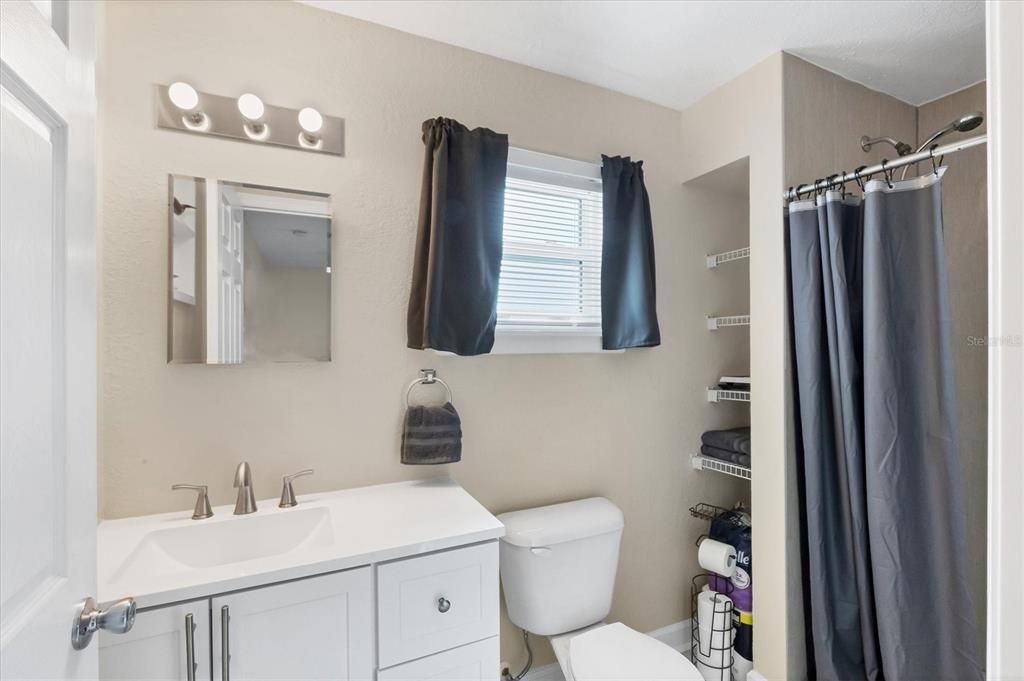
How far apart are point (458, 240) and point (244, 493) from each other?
3.24ft

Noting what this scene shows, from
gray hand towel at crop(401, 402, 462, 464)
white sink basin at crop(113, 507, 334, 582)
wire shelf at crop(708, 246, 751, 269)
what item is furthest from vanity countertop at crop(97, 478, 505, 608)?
wire shelf at crop(708, 246, 751, 269)

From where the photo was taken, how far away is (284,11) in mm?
1421

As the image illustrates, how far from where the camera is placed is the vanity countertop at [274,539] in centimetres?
94

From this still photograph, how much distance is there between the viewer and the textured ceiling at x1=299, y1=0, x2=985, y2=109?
1.46 meters

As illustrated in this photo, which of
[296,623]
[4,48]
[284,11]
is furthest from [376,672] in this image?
[284,11]

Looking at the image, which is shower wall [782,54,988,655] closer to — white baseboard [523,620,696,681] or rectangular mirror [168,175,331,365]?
white baseboard [523,620,696,681]

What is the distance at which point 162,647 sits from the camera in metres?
0.89

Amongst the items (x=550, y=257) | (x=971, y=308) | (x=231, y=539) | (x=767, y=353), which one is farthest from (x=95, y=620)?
(x=971, y=308)

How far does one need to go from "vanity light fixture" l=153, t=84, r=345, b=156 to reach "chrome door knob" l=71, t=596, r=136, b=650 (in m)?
1.21

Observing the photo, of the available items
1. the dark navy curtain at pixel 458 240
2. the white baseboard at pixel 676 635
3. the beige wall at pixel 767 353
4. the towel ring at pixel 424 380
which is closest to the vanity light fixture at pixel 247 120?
the dark navy curtain at pixel 458 240

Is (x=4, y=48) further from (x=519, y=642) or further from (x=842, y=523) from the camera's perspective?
(x=842, y=523)

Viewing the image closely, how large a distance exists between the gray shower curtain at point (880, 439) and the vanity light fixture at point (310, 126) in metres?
1.62

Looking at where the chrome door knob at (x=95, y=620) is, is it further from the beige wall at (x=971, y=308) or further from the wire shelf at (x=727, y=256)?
the beige wall at (x=971, y=308)
